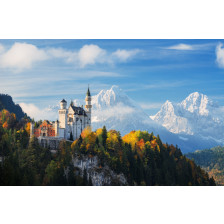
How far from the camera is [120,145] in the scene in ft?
80.4

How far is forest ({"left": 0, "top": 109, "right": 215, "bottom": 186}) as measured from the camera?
19766mm

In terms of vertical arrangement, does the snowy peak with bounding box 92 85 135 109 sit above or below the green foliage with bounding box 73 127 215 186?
above

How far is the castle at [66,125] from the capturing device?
24.6m

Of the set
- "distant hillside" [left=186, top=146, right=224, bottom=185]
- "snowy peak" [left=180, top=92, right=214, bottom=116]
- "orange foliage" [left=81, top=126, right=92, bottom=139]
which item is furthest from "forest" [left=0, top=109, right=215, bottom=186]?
"distant hillside" [left=186, top=146, right=224, bottom=185]

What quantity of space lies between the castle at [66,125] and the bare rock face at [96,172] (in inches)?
113

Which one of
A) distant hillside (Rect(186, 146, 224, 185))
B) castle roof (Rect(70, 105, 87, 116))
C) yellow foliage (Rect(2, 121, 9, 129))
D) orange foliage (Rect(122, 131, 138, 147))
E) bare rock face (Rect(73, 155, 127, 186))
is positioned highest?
castle roof (Rect(70, 105, 87, 116))

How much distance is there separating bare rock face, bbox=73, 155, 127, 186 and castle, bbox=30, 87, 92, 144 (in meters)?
2.87

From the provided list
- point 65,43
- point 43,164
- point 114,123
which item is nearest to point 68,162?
point 43,164

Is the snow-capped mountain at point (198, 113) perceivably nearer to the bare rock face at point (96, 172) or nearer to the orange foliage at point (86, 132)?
the orange foliage at point (86, 132)

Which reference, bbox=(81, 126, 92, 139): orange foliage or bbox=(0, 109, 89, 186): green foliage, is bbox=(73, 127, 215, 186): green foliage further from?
bbox=(0, 109, 89, 186): green foliage

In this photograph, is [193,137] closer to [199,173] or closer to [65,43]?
[199,173]

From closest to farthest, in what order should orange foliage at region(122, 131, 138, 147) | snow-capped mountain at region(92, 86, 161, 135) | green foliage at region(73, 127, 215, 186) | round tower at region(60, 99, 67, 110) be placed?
green foliage at region(73, 127, 215, 186), round tower at region(60, 99, 67, 110), orange foliage at region(122, 131, 138, 147), snow-capped mountain at region(92, 86, 161, 135)

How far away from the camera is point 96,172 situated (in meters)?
22.6

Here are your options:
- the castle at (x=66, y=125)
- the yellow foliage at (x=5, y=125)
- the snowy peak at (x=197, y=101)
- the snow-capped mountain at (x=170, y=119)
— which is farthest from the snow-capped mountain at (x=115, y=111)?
the yellow foliage at (x=5, y=125)
